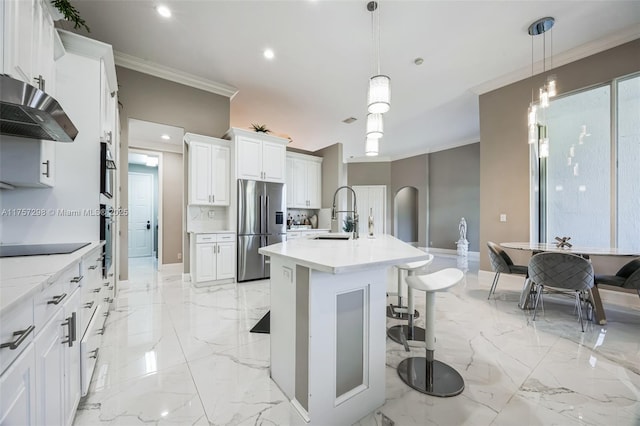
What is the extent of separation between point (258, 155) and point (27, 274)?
365 centimetres

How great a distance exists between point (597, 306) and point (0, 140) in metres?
5.26

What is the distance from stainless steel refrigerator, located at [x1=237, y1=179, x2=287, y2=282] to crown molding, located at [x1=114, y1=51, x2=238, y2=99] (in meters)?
1.72

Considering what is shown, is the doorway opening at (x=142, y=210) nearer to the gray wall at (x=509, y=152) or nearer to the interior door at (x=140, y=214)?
the interior door at (x=140, y=214)

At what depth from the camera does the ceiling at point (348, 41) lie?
2.76 meters

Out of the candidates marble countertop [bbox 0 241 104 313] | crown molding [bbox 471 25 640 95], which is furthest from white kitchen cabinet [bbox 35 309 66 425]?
crown molding [bbox 471 25 640 95]

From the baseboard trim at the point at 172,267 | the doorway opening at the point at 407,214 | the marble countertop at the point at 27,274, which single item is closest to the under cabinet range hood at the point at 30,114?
the marble countertop at the point at 27,274

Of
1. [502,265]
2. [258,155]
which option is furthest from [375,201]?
[502,265]

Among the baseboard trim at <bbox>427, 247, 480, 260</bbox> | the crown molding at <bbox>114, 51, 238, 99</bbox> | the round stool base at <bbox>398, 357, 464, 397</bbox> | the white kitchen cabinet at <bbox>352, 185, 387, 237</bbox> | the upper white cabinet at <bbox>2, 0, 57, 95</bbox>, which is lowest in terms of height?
the baseboard trim at <bbox>427, 247, 480, 260</bbox>

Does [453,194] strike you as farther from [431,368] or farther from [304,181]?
[431,368]

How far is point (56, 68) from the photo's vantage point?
200 cm

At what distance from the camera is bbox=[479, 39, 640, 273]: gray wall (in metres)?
3.57

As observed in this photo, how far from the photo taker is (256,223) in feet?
14.0

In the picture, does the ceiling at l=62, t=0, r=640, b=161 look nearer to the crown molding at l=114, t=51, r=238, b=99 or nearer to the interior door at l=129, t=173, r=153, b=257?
the crown molding at l=114, t=51, r=238, b=99

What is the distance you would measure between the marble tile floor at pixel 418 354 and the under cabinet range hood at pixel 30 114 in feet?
5.35
